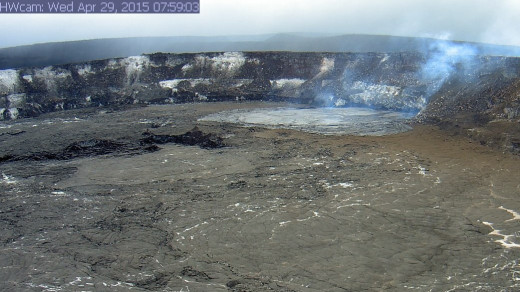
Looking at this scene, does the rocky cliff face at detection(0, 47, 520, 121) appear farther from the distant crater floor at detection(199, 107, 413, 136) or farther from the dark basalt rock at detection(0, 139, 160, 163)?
the dark basalt rock at detection(0, 139, 160, 163)

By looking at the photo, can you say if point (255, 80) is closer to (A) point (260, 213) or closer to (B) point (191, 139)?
(B) point (191, 139)

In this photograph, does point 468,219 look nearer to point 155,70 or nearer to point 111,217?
point 111,217

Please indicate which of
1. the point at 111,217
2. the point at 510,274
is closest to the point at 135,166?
the point at 111,217

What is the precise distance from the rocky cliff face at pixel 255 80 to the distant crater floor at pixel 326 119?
206 cm

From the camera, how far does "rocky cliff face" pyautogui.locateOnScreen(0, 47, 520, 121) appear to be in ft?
103

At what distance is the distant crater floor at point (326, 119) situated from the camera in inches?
1031

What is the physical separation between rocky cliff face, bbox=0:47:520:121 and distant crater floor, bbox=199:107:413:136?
2057mm

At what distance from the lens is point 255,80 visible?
41688 millimetres

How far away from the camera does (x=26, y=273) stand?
12.0 metres

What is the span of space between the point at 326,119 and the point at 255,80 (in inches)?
531

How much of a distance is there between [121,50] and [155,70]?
70.9 feet

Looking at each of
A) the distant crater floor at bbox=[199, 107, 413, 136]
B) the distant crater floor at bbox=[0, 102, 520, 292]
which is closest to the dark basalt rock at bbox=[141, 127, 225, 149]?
the distant crater floor at bbox=[0, 102, 520, 292]

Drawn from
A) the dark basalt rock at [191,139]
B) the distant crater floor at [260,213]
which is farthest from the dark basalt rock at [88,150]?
the dark basalt rock at [191,139]

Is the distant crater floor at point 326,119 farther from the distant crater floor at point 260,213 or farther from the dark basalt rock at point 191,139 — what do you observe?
the dark basalt rock at point 191,139
